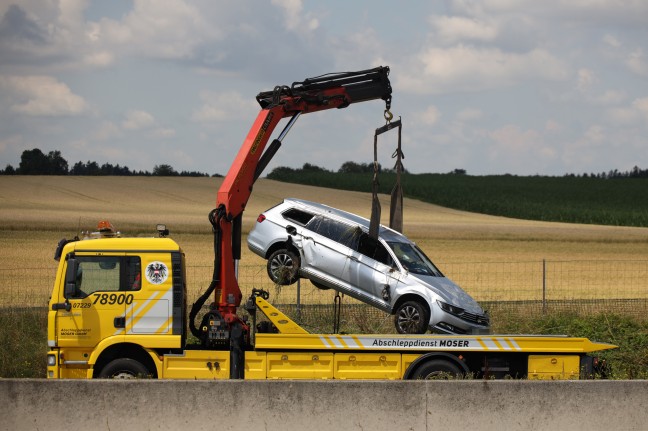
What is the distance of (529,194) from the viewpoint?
279ft

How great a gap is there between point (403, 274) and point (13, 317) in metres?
7.10

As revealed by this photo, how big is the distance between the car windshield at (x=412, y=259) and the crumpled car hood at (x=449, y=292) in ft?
0.63

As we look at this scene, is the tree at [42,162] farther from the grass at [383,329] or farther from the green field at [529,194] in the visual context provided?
the grass at [383,329]

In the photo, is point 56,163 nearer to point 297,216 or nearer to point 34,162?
point 34,162

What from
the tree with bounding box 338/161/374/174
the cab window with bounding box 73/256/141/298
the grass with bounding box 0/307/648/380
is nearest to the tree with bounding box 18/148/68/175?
the tree with bounding box 338/161/374/174

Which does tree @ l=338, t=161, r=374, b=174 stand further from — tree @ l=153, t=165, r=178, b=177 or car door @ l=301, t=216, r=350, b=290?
car door @ l=301, t=216, r=350, b=290

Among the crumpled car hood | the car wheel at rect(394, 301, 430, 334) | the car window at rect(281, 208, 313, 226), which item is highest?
the car window at rect(281, 208, 313, 226)

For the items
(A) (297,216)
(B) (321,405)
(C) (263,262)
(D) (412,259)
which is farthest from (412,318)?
(C) (263,262)

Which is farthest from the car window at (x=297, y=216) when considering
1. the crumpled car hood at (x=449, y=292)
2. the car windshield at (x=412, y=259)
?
the crumpled car hood at (x=449, y=292)

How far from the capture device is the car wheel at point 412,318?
1502cm

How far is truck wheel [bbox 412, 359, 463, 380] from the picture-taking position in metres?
12.2

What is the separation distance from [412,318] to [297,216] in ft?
8.87

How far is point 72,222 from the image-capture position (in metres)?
37.8

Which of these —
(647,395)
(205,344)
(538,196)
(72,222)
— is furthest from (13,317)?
(538,196)
